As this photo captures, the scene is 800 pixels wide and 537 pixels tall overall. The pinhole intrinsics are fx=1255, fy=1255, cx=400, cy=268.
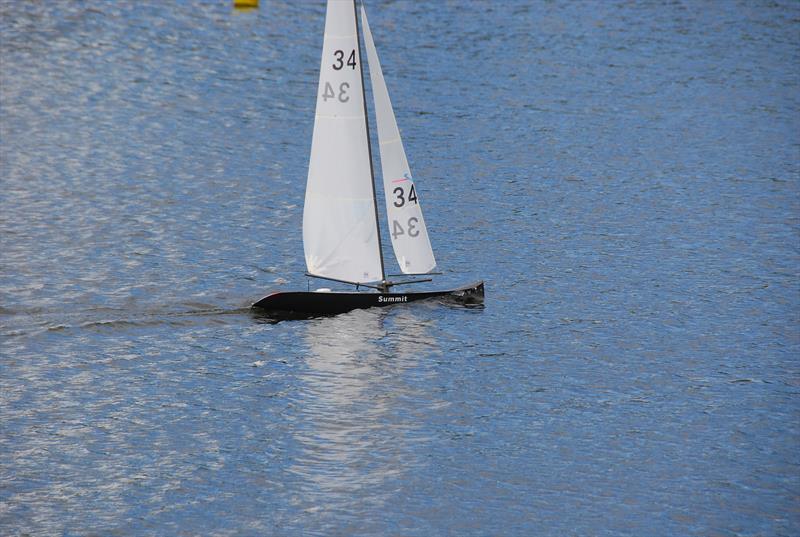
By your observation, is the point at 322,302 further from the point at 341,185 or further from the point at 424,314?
the point at 341,185

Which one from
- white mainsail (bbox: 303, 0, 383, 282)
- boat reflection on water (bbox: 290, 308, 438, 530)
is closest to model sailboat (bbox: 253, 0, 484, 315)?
white mainsail (bbox: 303, 0, 383, 282)

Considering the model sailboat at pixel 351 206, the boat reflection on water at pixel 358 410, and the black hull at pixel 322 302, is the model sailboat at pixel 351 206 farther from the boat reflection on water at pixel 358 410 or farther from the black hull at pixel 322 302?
the boat reflection on water at pixel 358 410

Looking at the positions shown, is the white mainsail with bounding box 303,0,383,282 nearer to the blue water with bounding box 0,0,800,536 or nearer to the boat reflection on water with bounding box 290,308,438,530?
the boat reflection on water with bounding box 290,308,438,530

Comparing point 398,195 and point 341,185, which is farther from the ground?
point 341,185

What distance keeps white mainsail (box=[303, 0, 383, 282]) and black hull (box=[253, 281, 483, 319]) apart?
1186mm

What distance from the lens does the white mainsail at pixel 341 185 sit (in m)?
52.0

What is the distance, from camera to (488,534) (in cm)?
3738

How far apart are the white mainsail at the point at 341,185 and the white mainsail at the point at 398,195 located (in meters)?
0.79

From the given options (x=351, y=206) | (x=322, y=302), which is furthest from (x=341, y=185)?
(x=322, y=302)

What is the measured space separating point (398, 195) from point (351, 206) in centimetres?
209

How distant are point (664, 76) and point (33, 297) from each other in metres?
65.5

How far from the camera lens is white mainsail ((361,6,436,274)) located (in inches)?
2047

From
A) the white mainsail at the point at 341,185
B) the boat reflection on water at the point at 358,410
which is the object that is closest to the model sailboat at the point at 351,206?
the white mainsail at the point at 341,185

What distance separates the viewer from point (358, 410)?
44781 mm
